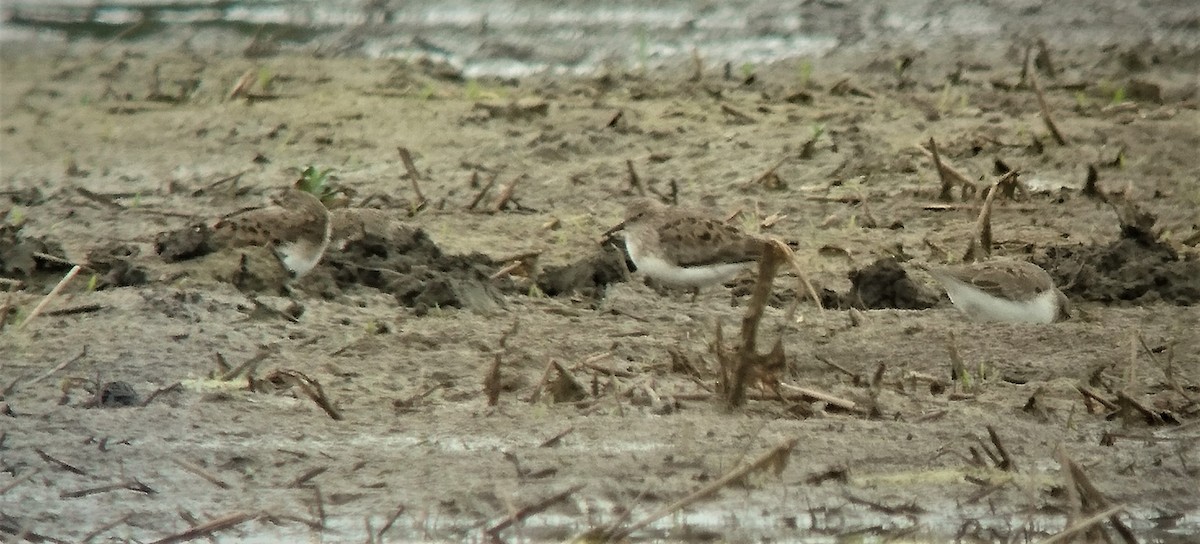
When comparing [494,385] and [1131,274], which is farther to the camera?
[1131,274]

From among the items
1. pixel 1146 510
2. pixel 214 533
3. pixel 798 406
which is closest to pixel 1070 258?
pixel 798 406

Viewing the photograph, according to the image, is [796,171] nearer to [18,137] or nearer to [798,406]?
[798,406]

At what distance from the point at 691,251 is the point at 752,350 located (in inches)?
99.6

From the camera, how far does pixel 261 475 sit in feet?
20.8

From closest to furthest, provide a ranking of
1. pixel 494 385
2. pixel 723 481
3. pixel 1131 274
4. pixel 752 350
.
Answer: pixel 723 481 < pixel 752 350 < pixel 494 385 < pixel 1131 274

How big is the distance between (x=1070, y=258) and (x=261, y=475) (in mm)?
4734

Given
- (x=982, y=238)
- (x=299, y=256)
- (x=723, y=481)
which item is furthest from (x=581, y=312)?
(x=723, y=481)

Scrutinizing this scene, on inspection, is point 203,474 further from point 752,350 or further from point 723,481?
point 752,350

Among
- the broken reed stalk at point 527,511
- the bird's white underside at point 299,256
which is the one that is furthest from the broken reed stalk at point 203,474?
the bird's white underside at point 299,256

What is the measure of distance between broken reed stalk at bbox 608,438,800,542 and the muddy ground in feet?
0.25

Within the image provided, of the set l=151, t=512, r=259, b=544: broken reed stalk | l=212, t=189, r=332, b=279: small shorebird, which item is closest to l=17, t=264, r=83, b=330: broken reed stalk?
l=212, t=189, r=332, b=279: small shorebird

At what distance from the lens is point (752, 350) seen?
6.73 m

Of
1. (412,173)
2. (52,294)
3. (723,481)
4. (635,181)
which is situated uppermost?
(723,481)

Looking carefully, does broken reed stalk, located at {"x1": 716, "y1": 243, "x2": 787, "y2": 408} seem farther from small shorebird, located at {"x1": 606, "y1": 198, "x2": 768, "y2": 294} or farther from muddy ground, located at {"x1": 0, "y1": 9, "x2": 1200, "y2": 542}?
small shorebird, located at {"x1": 606, "y1": 198, "x2": 768, "y2": 294}
